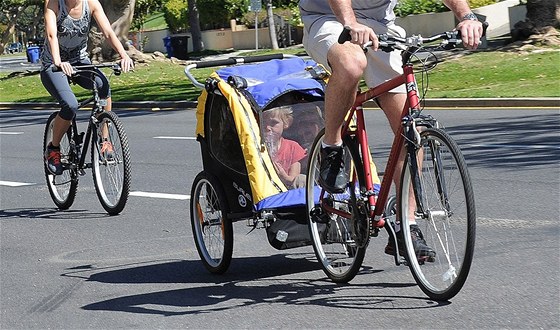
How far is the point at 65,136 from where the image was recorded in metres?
10.1

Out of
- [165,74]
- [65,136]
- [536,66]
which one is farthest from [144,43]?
[65,136]

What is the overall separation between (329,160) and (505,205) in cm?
291

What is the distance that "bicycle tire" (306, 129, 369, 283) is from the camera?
20.1 feet

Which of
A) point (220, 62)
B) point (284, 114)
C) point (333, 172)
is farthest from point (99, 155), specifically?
point (333, 172)

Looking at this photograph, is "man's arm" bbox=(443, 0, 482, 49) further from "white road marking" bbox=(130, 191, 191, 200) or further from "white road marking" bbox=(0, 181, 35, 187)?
"white road marking" bbox=(0, 181, 35, 187)

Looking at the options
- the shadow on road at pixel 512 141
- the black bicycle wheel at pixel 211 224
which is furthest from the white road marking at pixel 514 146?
the black bicycle wheel at pixel 211 224

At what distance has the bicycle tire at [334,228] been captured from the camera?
6121 millimetres

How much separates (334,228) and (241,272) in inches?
36.4

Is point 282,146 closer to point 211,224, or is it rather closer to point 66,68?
point 211,224

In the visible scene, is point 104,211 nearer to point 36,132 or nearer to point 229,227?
point 229,227

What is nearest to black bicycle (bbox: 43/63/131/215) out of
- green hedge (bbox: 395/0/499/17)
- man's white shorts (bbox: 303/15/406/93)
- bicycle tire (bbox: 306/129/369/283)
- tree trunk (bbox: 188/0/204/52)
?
bicycle tire (bbox: 306/129/369/283)

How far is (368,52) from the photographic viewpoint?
240 inches

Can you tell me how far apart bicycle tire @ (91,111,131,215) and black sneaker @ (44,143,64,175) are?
394mm

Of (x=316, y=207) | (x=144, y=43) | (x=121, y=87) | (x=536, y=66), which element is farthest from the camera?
(x=144, y=43)
